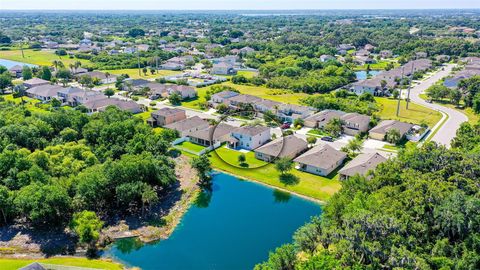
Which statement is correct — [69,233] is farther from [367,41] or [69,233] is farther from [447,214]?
[367,41]

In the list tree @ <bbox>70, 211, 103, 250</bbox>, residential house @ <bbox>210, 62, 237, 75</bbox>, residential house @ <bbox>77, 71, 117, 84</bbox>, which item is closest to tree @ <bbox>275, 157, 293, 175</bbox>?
tree @ <bbox>70, 211, 103, 250</bbox>

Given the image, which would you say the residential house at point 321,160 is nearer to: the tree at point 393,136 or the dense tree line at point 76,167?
the tree at point 393,136

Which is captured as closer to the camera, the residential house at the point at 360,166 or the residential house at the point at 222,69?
the residential house at the point at 360,166

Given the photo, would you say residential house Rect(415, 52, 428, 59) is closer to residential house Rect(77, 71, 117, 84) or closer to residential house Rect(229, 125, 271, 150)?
residential house Rect(229, 125, 271, 150)

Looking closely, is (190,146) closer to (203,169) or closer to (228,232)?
(203,169)

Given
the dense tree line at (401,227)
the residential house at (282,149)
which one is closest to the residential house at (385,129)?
the residential house at (282,149)

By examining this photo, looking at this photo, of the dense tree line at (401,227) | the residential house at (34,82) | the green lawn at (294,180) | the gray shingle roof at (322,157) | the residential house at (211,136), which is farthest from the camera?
the residential house at (34,82)
